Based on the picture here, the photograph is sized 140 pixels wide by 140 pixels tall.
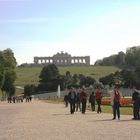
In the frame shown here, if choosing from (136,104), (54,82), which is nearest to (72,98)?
(136,104)

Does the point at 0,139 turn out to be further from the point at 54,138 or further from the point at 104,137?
the point at 104,137

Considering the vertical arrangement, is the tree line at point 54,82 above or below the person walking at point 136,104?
above

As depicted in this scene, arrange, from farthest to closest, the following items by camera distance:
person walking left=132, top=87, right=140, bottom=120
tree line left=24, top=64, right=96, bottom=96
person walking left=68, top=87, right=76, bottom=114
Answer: tree line left=24, top=64, right=96, bottom=96 → person walking left=68, top=87, right=76, bottom=114 → person walking left=132, top=87, right=140, bottom=120

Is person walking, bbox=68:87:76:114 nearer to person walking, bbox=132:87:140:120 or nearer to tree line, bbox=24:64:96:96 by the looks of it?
person walking, bbox=132:87:140:120

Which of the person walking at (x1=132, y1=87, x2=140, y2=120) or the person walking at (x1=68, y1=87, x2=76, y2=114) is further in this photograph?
the person walking at (x1=68, y1=87, x2=76, y2=114)

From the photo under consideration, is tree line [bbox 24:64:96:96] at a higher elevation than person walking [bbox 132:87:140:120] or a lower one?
higher

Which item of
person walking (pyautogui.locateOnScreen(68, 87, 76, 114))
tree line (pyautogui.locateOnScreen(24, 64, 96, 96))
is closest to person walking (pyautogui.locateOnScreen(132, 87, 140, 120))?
person walking (pyautogui.locateOnScreen(68, 87, 76, 114))

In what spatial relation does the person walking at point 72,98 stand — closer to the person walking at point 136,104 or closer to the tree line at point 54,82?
the person walking at point 136,104

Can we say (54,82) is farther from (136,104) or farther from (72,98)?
(136,104)

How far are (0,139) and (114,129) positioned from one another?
17.1 feet

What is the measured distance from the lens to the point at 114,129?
2066cm

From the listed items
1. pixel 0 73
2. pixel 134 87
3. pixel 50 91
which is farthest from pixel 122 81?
pixel 134 87

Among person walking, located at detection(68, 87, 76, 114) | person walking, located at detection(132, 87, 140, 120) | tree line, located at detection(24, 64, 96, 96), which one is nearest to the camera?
person walking, located at detection(132, 87, 140, 120)

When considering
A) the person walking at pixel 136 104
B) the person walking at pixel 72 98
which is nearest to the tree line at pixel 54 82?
the person walking at pixel 72 98
